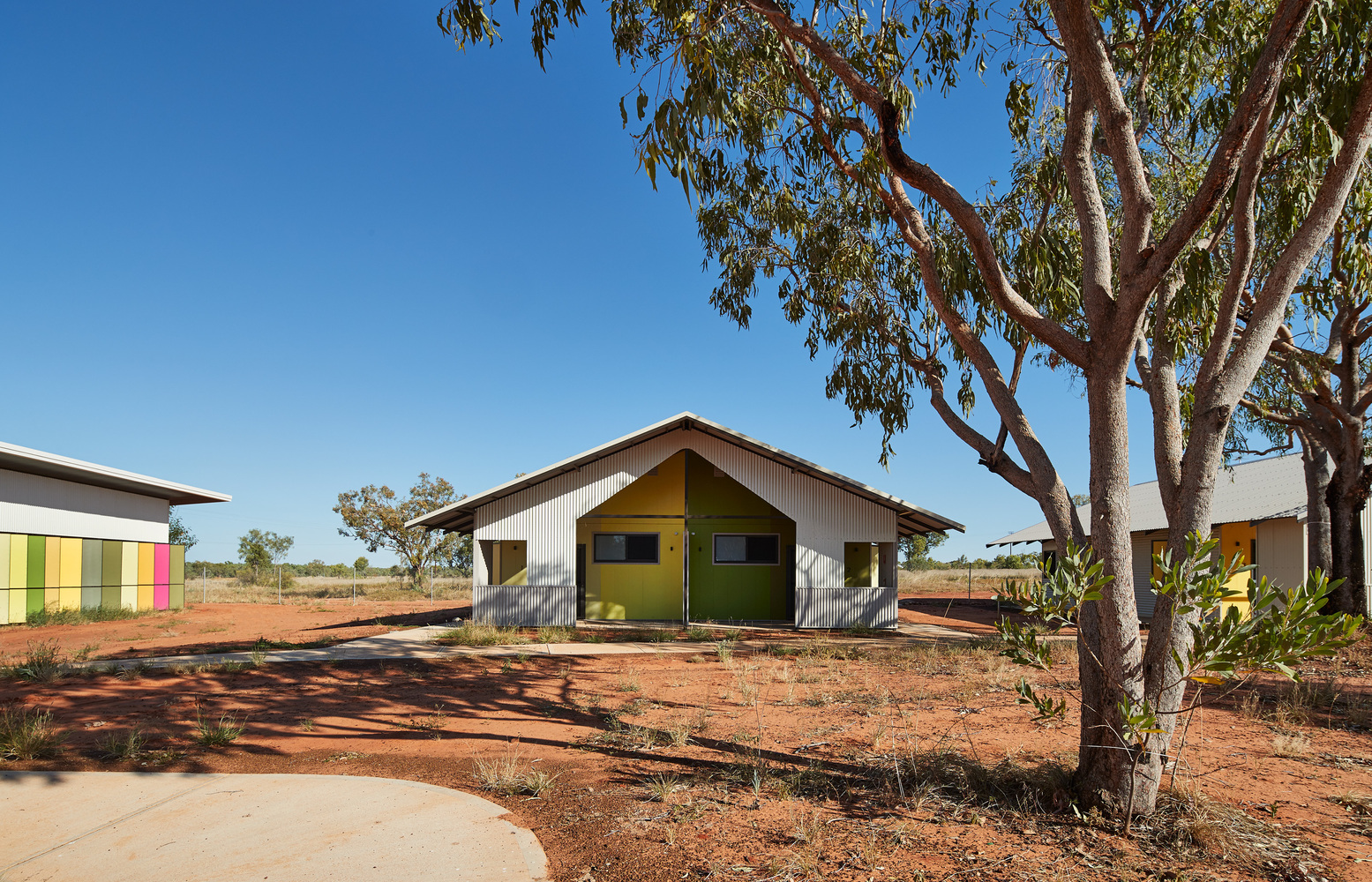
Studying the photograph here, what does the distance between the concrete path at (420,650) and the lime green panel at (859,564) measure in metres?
2.51

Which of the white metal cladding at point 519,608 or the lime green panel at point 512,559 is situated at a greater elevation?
the lime green panel at point 512,559

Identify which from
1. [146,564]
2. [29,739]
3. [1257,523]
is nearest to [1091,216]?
[29,739]

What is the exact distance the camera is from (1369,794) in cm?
523

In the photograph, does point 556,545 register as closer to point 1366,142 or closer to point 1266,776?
point 1266,776

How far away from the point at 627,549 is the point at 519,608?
367cm

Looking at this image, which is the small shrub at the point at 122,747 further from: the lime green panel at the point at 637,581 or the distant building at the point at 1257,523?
the distant building at the point at 1257,523

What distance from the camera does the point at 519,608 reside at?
17266mm

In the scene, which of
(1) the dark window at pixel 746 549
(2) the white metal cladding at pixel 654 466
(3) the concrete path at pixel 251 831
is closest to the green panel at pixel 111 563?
(2) the white metal cladding at pixel 654 466

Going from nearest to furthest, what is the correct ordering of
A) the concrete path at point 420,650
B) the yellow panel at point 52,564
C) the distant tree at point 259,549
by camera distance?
the concrete path at point 420,650
the yellow panel at point 52,564
the distant tree at point 259,549

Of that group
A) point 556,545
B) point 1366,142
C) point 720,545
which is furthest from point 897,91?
point 720,545

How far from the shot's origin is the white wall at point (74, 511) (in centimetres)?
1945

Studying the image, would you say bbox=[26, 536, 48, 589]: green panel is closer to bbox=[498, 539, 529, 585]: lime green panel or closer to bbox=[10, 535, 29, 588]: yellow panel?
bbox=[10, 535, 29, 588]: yellow panel

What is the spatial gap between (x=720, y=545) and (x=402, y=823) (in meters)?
15.5

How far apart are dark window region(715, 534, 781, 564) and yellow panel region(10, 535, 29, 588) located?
17.9m
